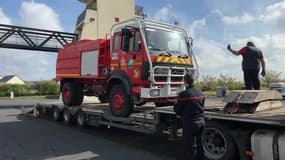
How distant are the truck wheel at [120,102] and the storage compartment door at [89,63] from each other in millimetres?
1389

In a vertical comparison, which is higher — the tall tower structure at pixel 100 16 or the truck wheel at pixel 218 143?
the tall tower structure at pixel 100 16

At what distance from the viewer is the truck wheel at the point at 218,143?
4.60 meters

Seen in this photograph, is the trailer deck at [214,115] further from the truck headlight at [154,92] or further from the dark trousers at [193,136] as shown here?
the dark trousers at [193,136]

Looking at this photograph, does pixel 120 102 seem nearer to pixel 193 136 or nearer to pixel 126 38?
pixel 126 38

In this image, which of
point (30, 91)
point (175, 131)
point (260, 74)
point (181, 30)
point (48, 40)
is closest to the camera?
point (175, 131)

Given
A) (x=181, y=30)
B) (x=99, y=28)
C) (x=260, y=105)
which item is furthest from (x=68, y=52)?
(x=99, y=28)

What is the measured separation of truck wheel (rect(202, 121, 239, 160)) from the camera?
4.60 m

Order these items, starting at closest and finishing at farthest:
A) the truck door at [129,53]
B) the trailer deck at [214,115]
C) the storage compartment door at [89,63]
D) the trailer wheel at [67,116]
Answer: the trailer deck at [214,115] < the truck door at [129,53] < the storage compartment door at [89,63] < the trailer wheel at [67,116]

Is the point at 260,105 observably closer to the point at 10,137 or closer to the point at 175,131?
the point at 175,131

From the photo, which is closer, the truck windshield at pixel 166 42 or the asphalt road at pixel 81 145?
the asphalt road at pixel 81 145

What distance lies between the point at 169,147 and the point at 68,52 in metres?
5.82

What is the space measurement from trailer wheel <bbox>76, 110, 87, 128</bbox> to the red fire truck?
1412mm

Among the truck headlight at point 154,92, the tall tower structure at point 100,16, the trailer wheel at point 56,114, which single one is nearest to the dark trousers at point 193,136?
the truck headlight at point 154,92

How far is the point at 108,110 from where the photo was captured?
26.0ft
